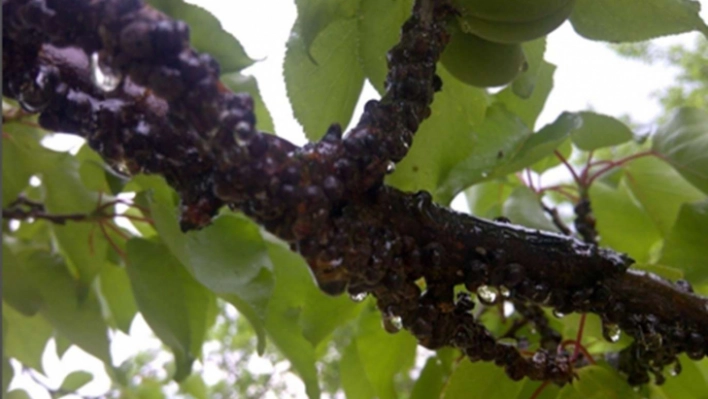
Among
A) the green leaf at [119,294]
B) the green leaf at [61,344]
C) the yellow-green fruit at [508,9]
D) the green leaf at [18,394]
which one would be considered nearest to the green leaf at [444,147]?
the yellow-green fruit at [508,9]

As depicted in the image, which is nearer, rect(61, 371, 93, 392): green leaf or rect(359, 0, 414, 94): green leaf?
rect(359, 0, 414, 94): green leaf

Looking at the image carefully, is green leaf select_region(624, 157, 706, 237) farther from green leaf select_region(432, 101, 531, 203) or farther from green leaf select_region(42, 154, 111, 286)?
green leaf select_region(42, 154, 111, 286)

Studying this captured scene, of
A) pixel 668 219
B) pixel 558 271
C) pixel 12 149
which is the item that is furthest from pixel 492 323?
pixel 12 149

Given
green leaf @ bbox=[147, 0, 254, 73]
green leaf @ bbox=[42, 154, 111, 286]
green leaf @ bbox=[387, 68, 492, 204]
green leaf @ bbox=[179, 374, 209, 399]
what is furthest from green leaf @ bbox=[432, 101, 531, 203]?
green leaf @ bbox=[179, 374, 209, 399]

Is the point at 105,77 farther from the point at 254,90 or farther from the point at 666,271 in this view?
the point at 666,271

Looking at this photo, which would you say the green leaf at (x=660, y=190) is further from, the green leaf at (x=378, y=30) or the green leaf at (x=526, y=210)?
the green leaf at (x=378, y=30)

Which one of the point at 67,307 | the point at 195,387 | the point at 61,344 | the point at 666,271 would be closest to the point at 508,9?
the point at 666,271
